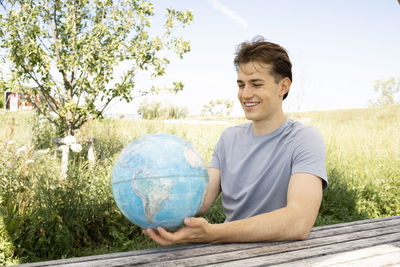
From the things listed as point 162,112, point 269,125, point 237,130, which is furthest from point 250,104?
point 162,112

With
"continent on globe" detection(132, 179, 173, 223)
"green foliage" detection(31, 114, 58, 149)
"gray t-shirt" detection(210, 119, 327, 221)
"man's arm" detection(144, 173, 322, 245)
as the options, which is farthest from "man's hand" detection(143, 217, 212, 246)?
"green foliage" detection(31, 114, 58, 149)

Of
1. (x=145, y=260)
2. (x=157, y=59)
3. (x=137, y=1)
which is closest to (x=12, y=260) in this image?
(x=145, y=260)

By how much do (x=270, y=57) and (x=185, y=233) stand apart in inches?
53.3

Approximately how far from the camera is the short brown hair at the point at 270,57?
92.5 inches

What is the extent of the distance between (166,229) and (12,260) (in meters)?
2.92

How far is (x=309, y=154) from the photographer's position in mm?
2057

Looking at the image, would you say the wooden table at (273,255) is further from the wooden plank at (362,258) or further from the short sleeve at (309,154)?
the short sleeve at (309,154)

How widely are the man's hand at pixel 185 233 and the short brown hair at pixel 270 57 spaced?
121 cm

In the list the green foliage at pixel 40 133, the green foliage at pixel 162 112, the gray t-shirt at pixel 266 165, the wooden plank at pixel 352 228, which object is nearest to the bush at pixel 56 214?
the green foliage at pixel 40 133

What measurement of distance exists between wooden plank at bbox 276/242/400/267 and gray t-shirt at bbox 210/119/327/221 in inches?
17.5

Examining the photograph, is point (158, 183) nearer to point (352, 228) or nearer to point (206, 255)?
point (206, 255)

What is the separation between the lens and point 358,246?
1916 millimetres

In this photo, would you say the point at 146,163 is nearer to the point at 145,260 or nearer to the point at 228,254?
the point at 145,260

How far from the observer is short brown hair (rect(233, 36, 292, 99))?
7.71 ft
